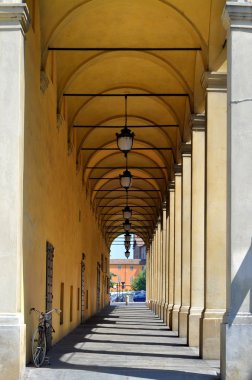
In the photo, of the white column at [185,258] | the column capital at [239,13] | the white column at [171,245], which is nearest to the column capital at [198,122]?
the white column at [185,258]

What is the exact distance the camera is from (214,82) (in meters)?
17.6

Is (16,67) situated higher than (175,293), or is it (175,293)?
(16,67)

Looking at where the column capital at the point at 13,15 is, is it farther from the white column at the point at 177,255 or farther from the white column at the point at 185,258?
the white column at the point at 177,255

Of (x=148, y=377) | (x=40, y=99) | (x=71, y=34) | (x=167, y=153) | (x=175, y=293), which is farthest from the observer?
(x=167, y=153)

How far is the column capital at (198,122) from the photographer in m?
21.2

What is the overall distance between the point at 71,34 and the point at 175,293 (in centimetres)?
1078

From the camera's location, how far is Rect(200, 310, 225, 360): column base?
16750 millimetres

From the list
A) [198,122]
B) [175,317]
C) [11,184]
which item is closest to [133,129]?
[175,317]

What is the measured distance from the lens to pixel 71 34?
20953mm

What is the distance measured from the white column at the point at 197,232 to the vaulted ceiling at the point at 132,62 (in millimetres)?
1048

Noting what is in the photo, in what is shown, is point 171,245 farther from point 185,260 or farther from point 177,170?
point 185,260

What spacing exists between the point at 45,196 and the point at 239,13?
7.68 metres

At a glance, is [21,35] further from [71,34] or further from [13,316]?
[71,34]

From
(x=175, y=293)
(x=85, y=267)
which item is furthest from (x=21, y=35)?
(x=85, y=267)
